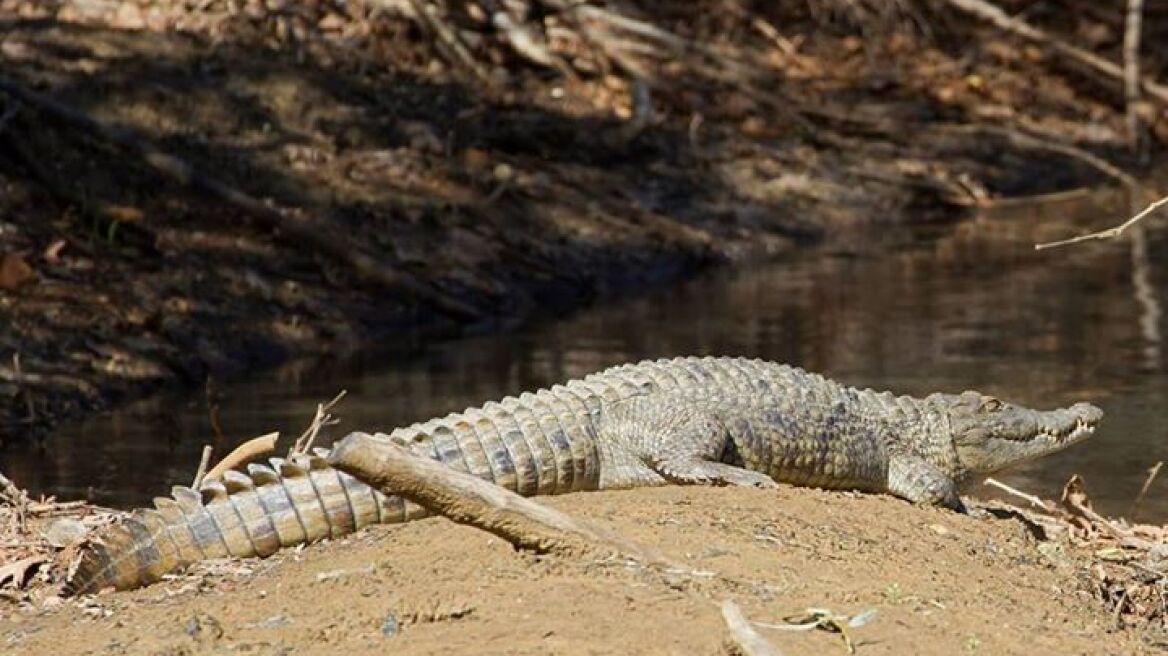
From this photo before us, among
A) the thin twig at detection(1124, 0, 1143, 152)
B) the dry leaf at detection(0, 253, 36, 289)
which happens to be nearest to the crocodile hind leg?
the dry leaf at detection(0, 253, 36, 289)

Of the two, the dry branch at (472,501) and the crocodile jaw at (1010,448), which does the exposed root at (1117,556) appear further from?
the dry branch at (472,501)

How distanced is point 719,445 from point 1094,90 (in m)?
14.6

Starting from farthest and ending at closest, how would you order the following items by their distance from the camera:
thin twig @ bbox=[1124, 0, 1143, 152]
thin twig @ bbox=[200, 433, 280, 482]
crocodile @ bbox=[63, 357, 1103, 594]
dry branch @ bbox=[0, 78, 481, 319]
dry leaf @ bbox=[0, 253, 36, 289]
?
thin twig @ bbox=[1124, 0, 1143, 152] → dry branch @ bbox=[0, 78, 481, 319] → dry leaf @ bbox=[0, 253, 36, 289] → thin twig @ bbox=[200, 433, 280, 482] → crocodile @ bbox=[63, 357, 1103, 594]

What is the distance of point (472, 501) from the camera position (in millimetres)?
5152

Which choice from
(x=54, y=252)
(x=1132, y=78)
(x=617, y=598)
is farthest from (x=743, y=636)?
(x=1132, y=78)

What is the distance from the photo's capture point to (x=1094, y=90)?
67.8 ft

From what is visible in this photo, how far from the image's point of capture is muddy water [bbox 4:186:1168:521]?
376 inches

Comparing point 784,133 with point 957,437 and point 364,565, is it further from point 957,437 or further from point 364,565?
point 364,565

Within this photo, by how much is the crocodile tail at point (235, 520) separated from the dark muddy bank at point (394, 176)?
4434 millimetres

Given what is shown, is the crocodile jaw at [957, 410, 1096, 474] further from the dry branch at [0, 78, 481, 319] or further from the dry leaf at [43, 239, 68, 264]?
the dry leaf at [43, 239, 68, 264]

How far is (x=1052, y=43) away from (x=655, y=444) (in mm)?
14037

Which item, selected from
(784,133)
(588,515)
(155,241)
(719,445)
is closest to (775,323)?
(155,241)

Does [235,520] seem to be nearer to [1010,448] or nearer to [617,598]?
[617,598]

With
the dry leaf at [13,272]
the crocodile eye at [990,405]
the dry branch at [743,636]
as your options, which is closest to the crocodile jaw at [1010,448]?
the crocodile eye at [990,405]
